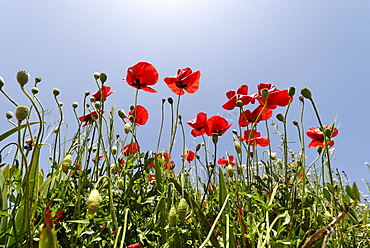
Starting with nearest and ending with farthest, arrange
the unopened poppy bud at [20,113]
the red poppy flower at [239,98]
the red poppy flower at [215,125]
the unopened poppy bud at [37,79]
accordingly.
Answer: the unopened poppy bud at [20,113], the unopened poppy bud at [37,79], the red poppy flower at [239,98], the red poppy flower at [215,125]

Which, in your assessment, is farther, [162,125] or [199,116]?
[199,116]

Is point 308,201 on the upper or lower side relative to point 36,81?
lower

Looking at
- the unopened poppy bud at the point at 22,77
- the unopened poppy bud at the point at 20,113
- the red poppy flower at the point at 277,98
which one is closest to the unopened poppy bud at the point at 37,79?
the unopened poppy bud at the point at 22,77

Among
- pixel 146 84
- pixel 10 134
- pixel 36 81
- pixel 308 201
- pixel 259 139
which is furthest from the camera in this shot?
pixel 259 139

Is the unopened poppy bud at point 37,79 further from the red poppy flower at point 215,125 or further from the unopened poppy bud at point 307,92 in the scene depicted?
the unopened poppy bud at point 307,92

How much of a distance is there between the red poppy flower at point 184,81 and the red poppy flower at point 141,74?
9 centimetres

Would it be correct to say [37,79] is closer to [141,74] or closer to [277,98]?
[141,74]

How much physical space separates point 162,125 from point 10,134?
714mm

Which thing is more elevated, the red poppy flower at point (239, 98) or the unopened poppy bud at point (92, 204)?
the red poppy flower at point (239, 98)

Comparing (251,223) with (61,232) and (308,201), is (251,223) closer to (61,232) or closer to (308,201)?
(308,201)

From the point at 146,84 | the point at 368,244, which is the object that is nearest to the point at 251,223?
the point at 368,244

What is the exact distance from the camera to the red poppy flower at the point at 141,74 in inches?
52.2

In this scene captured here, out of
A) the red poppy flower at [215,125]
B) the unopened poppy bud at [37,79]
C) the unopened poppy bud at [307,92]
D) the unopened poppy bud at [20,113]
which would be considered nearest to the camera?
the unopened poppy bud at [20,113]

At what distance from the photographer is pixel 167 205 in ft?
3.09
